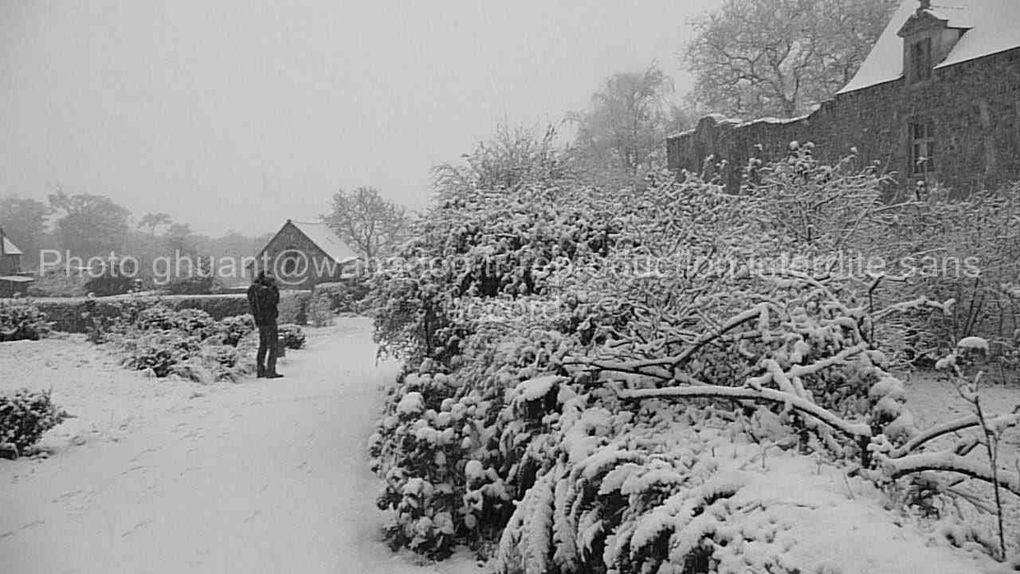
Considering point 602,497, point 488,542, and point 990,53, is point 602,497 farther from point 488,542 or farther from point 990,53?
point 990,53

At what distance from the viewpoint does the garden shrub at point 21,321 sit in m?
3.01

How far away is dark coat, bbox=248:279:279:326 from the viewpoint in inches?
196

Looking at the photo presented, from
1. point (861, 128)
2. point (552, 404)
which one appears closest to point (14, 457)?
point (552, 404)

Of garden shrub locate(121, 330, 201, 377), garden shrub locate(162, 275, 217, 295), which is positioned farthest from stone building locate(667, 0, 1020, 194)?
garden shrub locate(121, 330, 201, 377)

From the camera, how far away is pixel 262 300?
196 inches

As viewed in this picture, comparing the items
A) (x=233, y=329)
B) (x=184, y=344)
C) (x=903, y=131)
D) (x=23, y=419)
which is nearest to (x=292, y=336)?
(x=233, y=329)

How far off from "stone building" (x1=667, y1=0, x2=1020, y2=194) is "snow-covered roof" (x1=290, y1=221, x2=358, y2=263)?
2.63 meters

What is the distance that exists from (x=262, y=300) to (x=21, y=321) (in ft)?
5.25

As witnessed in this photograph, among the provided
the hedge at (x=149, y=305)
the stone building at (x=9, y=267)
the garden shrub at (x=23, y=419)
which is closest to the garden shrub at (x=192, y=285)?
→ the hedge at (x=149, y=305)

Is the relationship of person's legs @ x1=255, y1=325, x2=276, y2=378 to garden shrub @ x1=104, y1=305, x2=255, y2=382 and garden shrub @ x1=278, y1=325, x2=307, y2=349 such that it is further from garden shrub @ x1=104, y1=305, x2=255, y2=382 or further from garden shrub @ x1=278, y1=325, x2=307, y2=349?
garden shrub @ x1=278, y1=325, x2=307, y2=349

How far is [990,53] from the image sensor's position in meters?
3.66

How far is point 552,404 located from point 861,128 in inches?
133

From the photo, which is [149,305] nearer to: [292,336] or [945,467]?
[292,336]

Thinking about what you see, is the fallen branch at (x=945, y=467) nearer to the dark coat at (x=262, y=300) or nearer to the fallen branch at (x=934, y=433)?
the fallen branch at (x=934, y=433)
